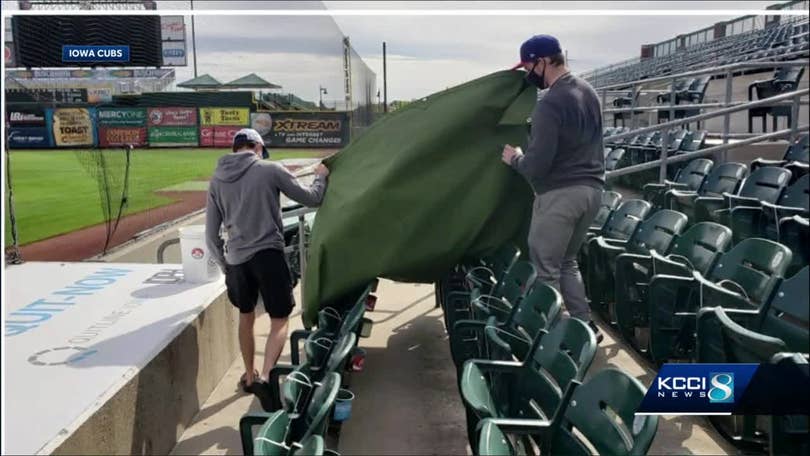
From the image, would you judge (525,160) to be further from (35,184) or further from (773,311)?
(35,184)

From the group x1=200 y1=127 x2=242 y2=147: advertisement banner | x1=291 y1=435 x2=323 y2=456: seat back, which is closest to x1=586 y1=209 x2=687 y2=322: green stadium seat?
x1=291 y1=435 x2=323 y2=456: seat back

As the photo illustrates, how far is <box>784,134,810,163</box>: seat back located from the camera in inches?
170

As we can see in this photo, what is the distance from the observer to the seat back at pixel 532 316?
6.27 ft

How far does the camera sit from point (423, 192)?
265cm

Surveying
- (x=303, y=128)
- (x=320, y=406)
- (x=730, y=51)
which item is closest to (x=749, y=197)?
(x=320, y=406)

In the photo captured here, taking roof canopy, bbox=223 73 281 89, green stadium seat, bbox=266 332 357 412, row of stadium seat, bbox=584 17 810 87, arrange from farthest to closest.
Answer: roof canopy, bbox=223 73 281 89
row of stadium seat, bbox=584 17 810 87
green stadium seat, bbox=266 332 357 412

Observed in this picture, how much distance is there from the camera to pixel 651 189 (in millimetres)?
4801

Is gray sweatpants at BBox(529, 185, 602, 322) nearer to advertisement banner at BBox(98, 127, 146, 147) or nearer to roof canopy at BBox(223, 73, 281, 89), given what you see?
advertisement banner at BBox(98, 127, 146, 147)

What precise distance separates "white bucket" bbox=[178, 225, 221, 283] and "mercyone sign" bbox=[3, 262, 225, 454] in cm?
7

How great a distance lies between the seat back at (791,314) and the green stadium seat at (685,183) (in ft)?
8.75

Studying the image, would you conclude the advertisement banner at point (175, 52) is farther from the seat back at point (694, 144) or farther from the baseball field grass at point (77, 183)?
the seat back at point (694, 144)

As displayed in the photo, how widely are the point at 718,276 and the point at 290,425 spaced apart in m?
1.49

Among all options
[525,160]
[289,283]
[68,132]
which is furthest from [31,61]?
[68,132]

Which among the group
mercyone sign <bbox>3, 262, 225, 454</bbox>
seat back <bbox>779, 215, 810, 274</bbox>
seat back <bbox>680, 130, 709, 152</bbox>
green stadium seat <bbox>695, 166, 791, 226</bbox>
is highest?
seat back <bbox>680, 130, 709, 152</bbox>
